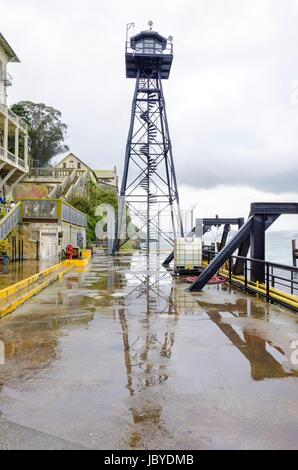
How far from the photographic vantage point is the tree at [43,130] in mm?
53344

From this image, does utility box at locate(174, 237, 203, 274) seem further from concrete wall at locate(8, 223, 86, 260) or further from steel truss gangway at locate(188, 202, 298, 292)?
concrete wall at locate(8, 223, 86, 260)

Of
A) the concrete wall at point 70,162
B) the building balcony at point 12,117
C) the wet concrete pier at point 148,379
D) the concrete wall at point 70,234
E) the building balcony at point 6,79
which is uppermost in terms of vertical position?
the concrete wall at point 70,162

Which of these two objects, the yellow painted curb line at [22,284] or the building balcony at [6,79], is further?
the building balcony at [6,79]

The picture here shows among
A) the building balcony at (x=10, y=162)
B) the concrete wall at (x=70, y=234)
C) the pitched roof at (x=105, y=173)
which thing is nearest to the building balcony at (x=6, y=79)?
the building balcony at (x=10, y=162)

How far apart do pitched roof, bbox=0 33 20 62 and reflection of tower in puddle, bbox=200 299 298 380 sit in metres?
31.3

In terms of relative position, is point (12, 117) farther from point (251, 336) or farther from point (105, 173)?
point (105, 173)

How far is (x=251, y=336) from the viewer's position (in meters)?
6.69

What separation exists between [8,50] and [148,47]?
40.7ft

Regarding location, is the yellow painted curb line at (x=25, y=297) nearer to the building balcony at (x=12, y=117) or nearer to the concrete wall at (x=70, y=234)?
the concrete wall at (x=70, y=234)

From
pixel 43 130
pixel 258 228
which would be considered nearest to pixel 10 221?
pixel 258 228

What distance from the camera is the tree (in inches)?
2100

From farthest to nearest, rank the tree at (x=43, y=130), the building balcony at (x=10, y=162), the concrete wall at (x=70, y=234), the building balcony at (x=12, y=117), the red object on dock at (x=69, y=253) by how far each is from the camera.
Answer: the tree at (x=43, y=130) → the building balcony at (x=12, y=117) → the building balcony at (x=10, y=162) → the concrete wall at (x=70, y=234) → the red object on dock at (x=69, y=253)

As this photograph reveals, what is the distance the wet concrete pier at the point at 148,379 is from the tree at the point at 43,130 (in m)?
49.1
